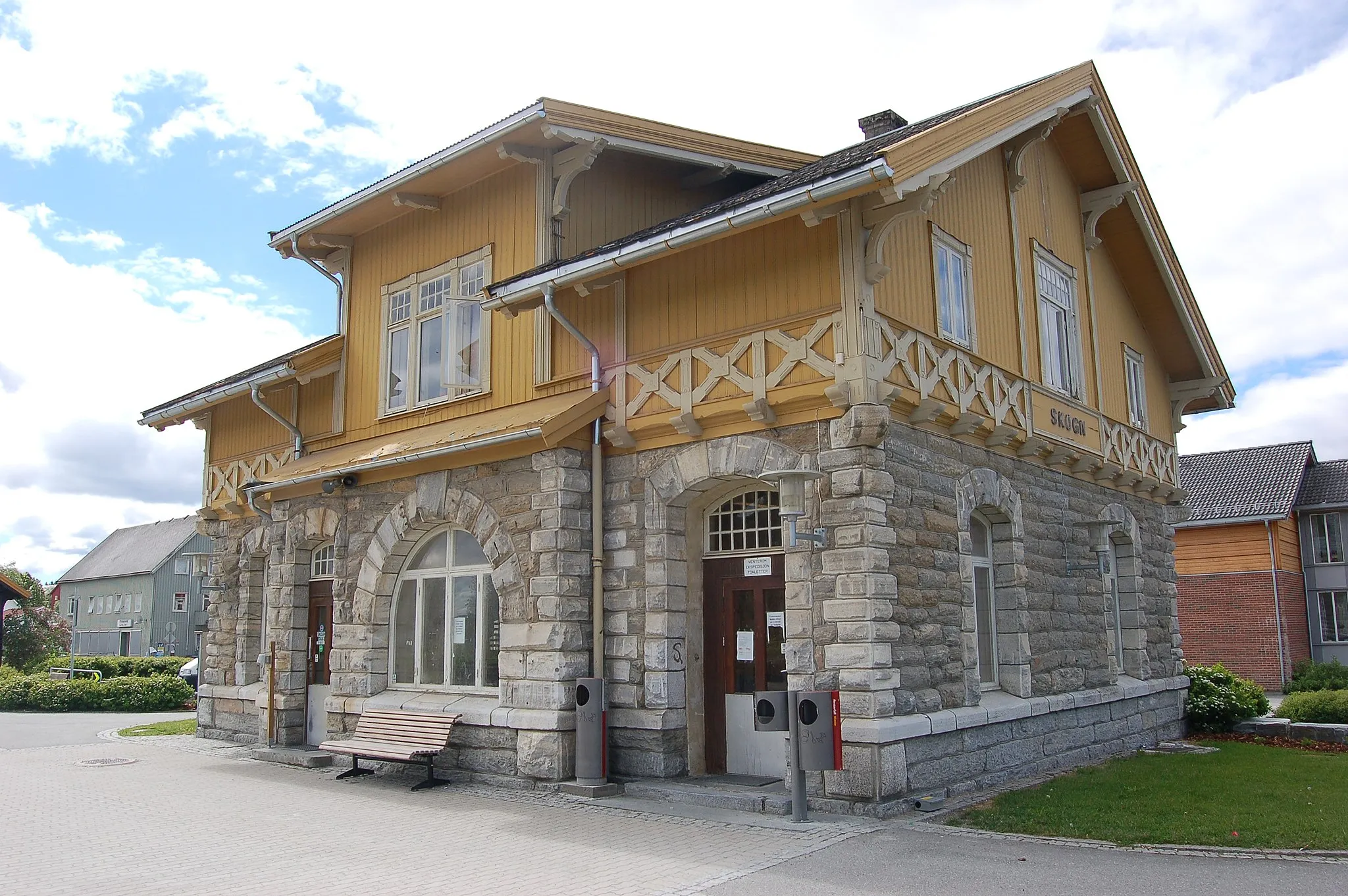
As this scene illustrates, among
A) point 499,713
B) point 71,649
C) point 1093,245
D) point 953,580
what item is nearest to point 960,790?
point 953,580

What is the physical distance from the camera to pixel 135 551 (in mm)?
58531

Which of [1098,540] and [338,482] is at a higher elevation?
[338,482]

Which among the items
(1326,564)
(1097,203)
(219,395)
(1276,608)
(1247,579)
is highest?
(1097,203)

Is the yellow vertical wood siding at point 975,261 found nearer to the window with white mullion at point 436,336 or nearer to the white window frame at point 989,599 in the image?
the white window frame at point 989,599

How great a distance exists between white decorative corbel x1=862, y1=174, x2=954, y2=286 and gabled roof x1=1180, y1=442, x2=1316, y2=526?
2286cm

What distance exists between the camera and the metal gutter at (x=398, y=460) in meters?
10.6

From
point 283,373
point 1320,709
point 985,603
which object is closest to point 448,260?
point 283,373

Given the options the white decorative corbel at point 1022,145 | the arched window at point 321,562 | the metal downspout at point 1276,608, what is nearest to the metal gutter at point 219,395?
the arched window at point 321,562

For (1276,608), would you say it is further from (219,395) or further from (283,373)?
(219,395)

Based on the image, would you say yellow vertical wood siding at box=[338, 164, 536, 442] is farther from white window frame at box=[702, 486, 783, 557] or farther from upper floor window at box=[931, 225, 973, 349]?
upper floor window at box=[931, 225, 973, 349]

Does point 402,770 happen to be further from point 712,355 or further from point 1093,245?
point 1093,245

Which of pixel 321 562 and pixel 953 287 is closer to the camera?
pixel 953 287

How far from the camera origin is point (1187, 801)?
9750 mm

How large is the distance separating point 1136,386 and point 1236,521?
1458cm
